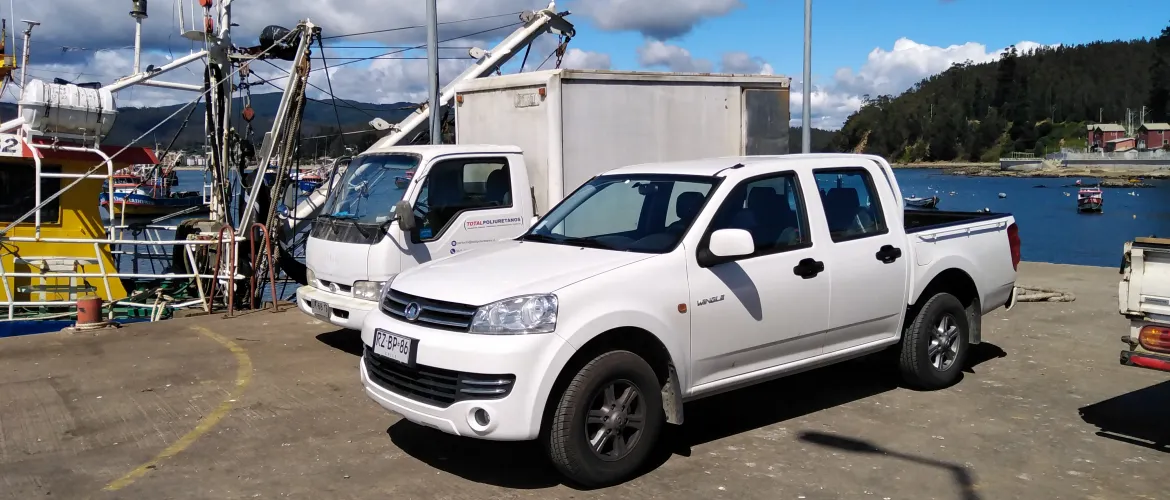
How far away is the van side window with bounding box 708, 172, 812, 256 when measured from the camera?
6.02 metres

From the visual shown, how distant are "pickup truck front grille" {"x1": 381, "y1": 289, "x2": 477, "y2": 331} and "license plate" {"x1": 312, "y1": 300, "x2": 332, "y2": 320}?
325cm

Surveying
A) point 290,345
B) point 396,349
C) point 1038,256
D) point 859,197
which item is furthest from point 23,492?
point 1038,256

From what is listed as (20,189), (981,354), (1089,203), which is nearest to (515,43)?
(20,189)

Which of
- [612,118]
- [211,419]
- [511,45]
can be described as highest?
[511,45]

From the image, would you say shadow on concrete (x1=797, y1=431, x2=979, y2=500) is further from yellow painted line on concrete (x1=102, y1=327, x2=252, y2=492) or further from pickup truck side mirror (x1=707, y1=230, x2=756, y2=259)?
yellow painted line on concrete (x1=102, y1=327, x2=252, y2=492)

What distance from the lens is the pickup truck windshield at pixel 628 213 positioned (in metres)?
5.87

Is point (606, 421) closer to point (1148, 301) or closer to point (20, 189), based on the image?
point (1148, 301)

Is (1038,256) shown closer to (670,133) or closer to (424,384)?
(670,133)

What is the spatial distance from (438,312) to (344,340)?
493cm

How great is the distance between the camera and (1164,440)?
244 inches

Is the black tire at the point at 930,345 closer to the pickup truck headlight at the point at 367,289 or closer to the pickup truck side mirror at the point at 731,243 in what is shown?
the pickup truck side mirror at the point at 731,243

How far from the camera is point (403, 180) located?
8.74 metres

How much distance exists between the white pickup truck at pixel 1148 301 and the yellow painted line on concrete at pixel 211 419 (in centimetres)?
592

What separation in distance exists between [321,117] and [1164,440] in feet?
41.0
